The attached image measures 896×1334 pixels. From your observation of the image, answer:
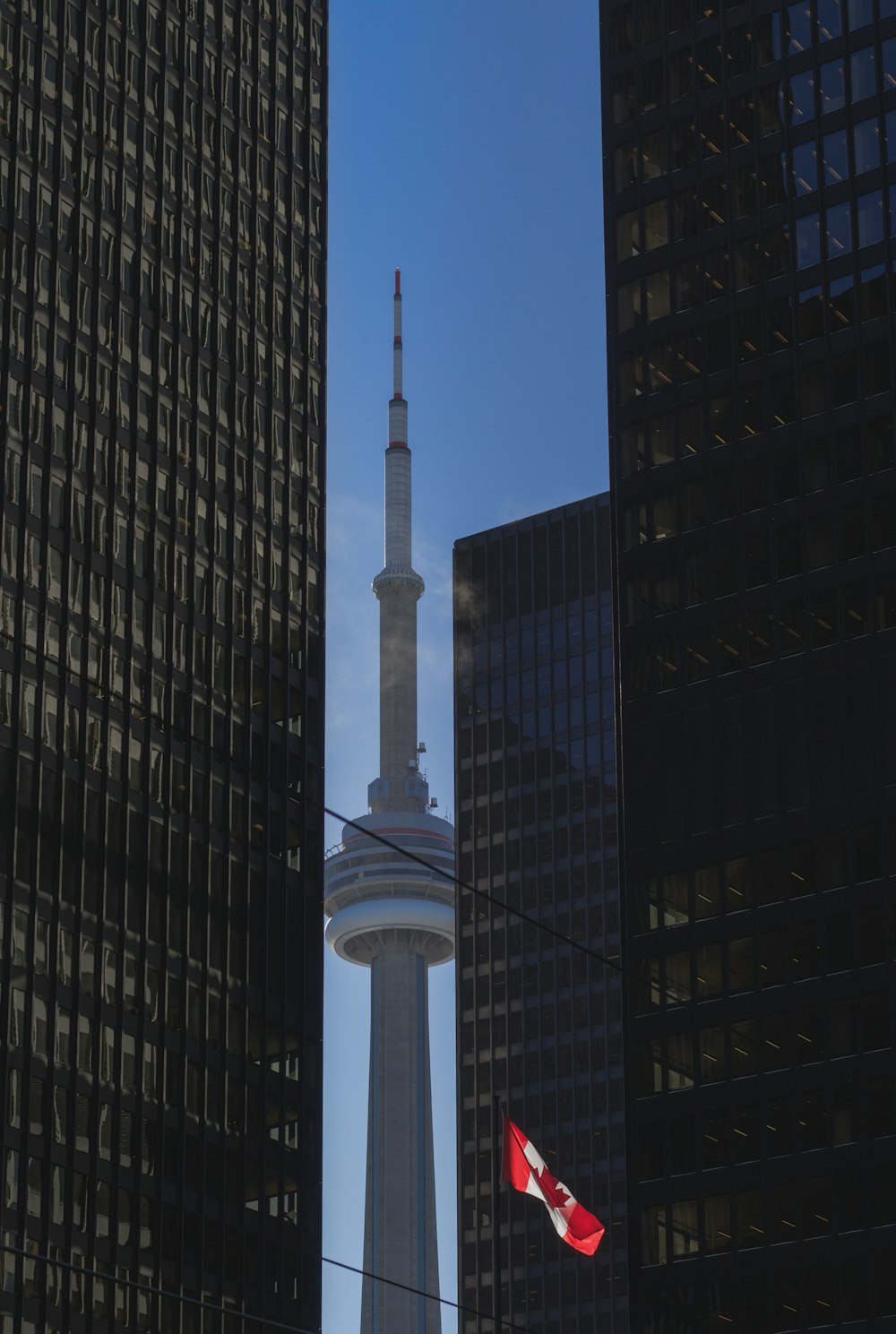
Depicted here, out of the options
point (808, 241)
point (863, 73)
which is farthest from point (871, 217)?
point (863, 73)

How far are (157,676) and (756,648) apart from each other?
41102 millimetres

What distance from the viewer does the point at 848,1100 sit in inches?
4222

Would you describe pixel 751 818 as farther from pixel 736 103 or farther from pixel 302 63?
pixel 302 63

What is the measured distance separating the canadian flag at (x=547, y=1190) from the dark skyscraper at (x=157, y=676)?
39153 millimetres

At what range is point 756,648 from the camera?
116312mm

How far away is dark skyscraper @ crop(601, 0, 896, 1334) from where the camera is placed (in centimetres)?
10775

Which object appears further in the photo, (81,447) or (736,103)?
(81,447)

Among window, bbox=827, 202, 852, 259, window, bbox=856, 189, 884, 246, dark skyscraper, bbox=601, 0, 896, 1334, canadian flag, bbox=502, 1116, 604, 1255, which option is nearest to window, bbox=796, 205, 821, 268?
dark skyscraper, bbox=601, 0, 896, 1334

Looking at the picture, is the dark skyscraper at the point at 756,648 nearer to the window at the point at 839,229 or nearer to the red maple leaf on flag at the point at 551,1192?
the window at the point at 839,229

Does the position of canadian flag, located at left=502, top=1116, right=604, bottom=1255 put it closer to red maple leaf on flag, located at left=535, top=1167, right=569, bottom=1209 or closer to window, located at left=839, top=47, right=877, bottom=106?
red maple leaf on flag, located at left=535, top=1167, right=569, bottom=1209

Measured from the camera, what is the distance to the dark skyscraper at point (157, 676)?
12962 cm

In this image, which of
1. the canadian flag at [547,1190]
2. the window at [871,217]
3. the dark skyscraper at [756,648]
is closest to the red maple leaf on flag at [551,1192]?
the canadian flag at [547,1190]

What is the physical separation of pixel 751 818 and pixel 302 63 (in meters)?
80.3

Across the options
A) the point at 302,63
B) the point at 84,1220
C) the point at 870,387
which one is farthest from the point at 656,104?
the point at 84,1220
